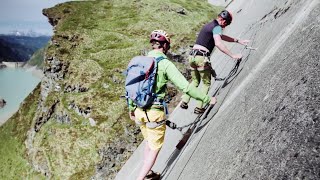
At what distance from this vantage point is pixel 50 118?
70.9 m

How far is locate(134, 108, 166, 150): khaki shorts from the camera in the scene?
1059 cm

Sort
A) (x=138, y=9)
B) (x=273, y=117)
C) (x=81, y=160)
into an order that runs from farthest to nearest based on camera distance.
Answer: (x=138, y=9) < (x=81, y=160) < (x=273, y=117)

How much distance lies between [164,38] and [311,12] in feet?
12.2

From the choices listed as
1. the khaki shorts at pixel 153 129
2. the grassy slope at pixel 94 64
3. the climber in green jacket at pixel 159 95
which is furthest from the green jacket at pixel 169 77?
the grassy slope at pixel 94 64

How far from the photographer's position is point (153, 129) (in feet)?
35.5

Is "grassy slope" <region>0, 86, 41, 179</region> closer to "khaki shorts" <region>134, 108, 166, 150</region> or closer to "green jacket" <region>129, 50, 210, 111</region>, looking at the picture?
"khaki shorts" <region>134, 108, 166, 150</region>

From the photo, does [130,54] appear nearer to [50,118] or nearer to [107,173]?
[50,118]

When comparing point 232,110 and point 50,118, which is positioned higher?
point 232,110

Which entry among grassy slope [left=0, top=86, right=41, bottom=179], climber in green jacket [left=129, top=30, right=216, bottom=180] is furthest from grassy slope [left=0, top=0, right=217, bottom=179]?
climber in green jacket [left=129, top=30, right=216, bottom=180]

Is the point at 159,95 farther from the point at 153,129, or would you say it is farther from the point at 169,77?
the point at 153,129

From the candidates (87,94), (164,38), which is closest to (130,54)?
(87,94)

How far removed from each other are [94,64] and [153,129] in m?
59.6

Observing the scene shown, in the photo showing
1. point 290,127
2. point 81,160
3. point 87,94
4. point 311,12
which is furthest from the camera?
point 87,94

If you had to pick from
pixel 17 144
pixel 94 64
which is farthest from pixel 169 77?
pixel 17 144
